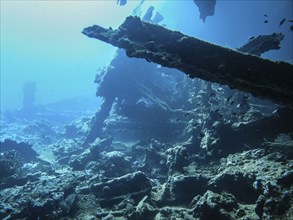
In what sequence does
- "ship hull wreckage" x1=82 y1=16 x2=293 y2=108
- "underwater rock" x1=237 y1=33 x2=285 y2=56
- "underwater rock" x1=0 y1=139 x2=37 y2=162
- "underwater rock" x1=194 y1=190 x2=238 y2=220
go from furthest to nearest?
"underwater rock" x1=0 y1=139 x2=37 y2=162
"underwater rock" x1=237 y1=33 x2=285 y2=56
"underwater rock" x1=194 y1=190 x2=238 y2=220
"ship hull wreckage" x1=82 y1=16 x2=293 y2=108

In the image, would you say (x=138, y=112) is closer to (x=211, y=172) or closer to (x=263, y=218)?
(x=211, y=172)

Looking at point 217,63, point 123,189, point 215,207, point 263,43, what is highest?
point 263,43

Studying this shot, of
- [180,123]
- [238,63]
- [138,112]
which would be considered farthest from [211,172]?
[138,112]

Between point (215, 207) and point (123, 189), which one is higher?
point (123, 189)

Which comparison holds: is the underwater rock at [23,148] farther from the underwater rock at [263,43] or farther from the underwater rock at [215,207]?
the underwater rock at [263,43]

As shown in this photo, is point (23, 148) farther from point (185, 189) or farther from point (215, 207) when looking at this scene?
point (215, 207)

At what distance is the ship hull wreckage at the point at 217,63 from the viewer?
6.14 meters

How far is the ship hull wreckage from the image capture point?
20.1 feet

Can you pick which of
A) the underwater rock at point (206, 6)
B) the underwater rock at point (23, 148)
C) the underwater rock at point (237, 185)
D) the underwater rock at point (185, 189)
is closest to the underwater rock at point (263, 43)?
the underwater rock at point (206, 6)

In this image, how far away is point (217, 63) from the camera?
6754mm

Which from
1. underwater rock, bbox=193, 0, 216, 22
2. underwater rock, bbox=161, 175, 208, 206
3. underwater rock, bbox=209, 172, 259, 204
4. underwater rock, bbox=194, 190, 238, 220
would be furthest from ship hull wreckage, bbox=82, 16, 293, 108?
underwater rock, bbox=193, 0, 216, 22

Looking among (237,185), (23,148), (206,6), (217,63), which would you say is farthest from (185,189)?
(206,6)

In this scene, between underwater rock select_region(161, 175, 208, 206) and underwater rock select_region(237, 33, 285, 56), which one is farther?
underwater rock select_region(237, 33, 285, 56)

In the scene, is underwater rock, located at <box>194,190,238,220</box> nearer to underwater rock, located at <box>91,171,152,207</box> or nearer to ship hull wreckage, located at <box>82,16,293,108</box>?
underwater rock, located at <box>91,171,152,207</box>
